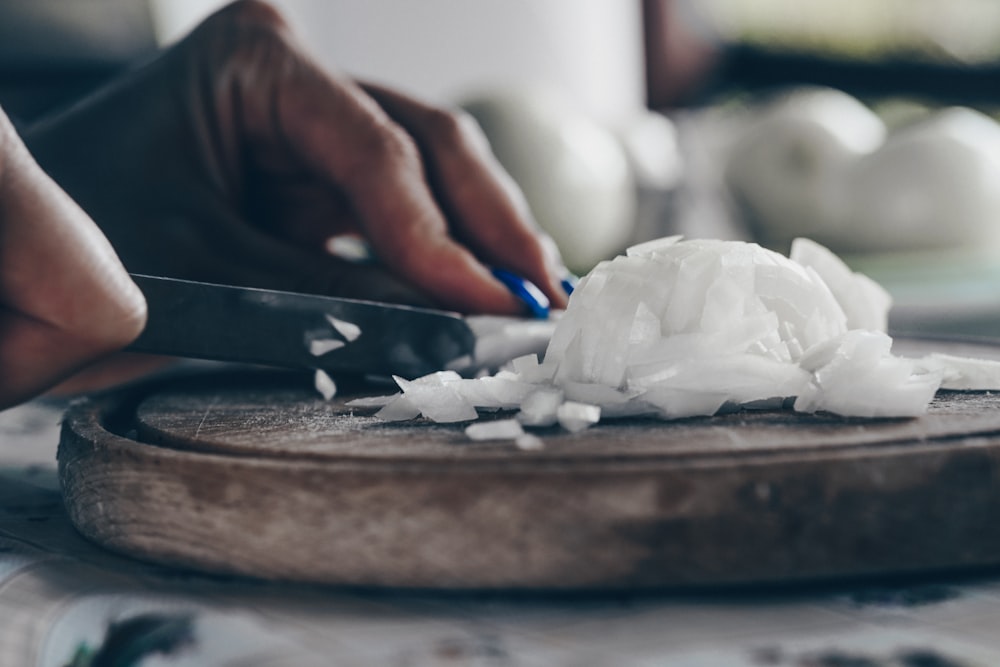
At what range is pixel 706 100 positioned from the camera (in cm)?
251

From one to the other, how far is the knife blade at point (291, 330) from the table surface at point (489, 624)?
0.20 m

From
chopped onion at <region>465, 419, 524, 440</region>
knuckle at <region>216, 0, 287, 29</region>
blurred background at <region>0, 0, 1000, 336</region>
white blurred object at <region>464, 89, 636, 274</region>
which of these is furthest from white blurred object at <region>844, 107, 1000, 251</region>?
chopped onion at <region>465, 419, 524, 440</region>

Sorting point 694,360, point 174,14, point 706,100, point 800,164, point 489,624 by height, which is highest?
point 706,100

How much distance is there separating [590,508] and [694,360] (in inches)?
6.1

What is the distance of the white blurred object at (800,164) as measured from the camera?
1630 millimetres

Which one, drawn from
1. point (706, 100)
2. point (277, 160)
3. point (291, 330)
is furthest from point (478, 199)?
point (706, 100)

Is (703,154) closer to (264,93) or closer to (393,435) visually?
(264,93)

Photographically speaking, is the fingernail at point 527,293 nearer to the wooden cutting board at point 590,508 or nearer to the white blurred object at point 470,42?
the wooden cutting board at point 590,508

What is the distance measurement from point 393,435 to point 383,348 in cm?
19

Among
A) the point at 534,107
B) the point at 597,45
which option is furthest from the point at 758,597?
the point at 597,45

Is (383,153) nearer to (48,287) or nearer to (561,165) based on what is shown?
(48,287)

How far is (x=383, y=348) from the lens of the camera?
0.73 m

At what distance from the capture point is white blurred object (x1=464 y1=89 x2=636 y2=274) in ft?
5.02

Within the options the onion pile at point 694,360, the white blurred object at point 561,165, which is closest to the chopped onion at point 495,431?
the onion pile at point 694,360
